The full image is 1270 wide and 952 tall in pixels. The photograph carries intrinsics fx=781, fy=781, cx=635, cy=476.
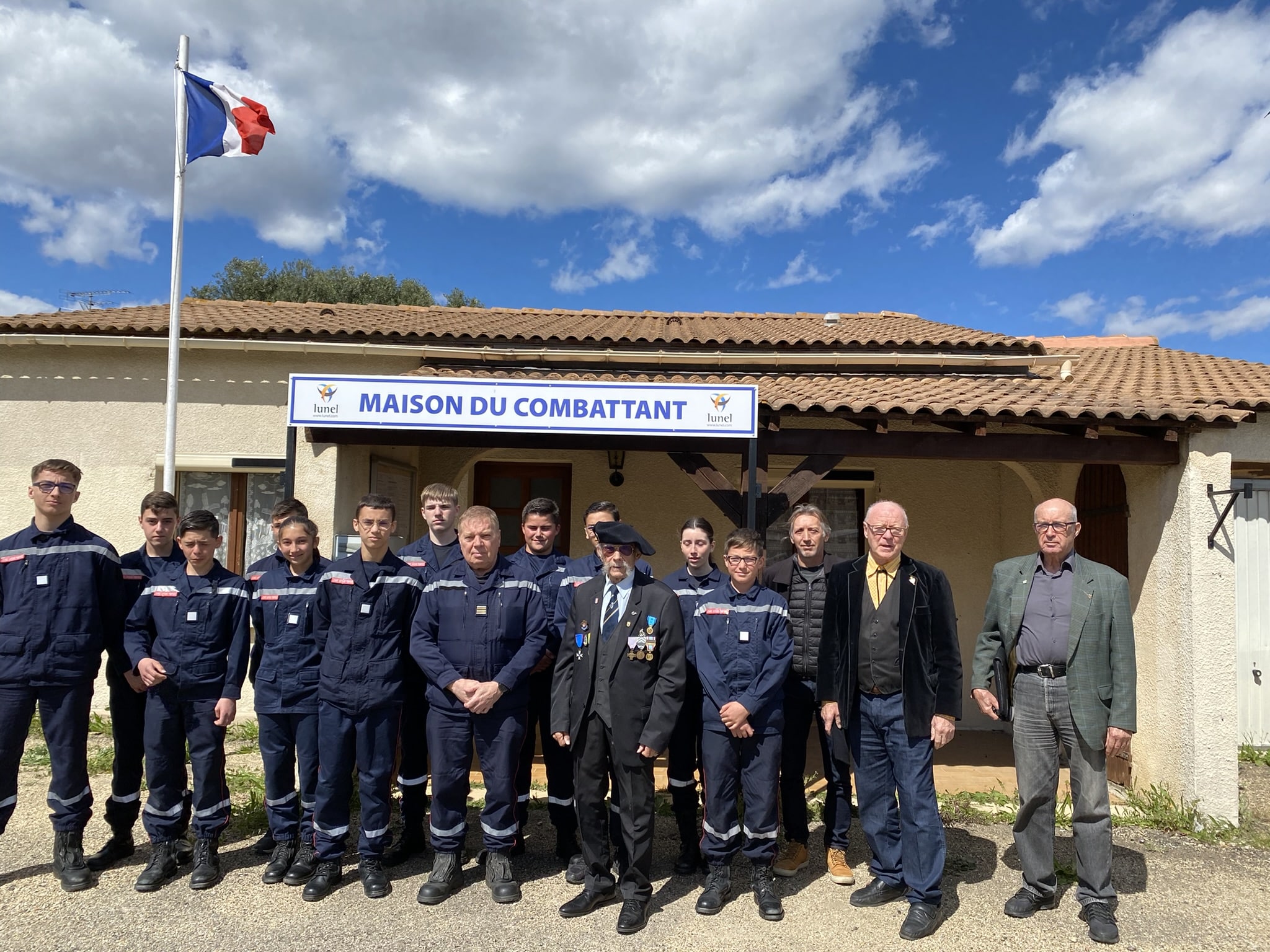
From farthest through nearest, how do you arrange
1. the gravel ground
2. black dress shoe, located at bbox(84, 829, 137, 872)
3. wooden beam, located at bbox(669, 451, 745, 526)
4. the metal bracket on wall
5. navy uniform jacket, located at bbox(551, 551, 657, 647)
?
wooden beam, located at bbox(669, 451, 745, 526), the metal bracket on wall, navy uniform jacket, located at bbox(551, 551, 657, 647), black dress shoe, located at bbox(84, 829, 137, 872), the gravel ground

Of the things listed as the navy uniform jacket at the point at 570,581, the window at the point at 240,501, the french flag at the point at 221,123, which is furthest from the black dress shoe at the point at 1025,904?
the french flag at the point at 221,123

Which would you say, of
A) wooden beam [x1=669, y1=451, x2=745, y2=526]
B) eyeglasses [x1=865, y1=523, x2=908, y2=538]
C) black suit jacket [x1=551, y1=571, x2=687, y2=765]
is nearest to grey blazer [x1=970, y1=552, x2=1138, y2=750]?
eyeglasses [x1=865, y1=523, x2=908, y2=538]

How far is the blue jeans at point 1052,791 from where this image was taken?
353cm

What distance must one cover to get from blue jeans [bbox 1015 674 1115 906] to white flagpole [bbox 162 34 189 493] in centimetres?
644

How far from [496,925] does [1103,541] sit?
546cm

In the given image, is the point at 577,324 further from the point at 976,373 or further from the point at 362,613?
the point at 362,613

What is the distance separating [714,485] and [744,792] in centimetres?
233

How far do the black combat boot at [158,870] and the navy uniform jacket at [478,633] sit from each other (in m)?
1.48

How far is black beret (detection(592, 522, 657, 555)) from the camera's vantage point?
355 centimetres

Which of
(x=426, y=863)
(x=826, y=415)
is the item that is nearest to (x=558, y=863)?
(x=426, y=863)

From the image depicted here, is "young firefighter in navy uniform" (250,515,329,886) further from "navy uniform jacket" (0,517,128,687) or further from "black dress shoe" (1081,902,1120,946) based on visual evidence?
"black dress shoe" (1081,902,1120,946)

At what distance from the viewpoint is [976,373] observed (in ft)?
25.6

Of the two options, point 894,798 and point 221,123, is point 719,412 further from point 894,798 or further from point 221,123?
point 221,123

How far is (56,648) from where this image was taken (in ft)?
12.1
